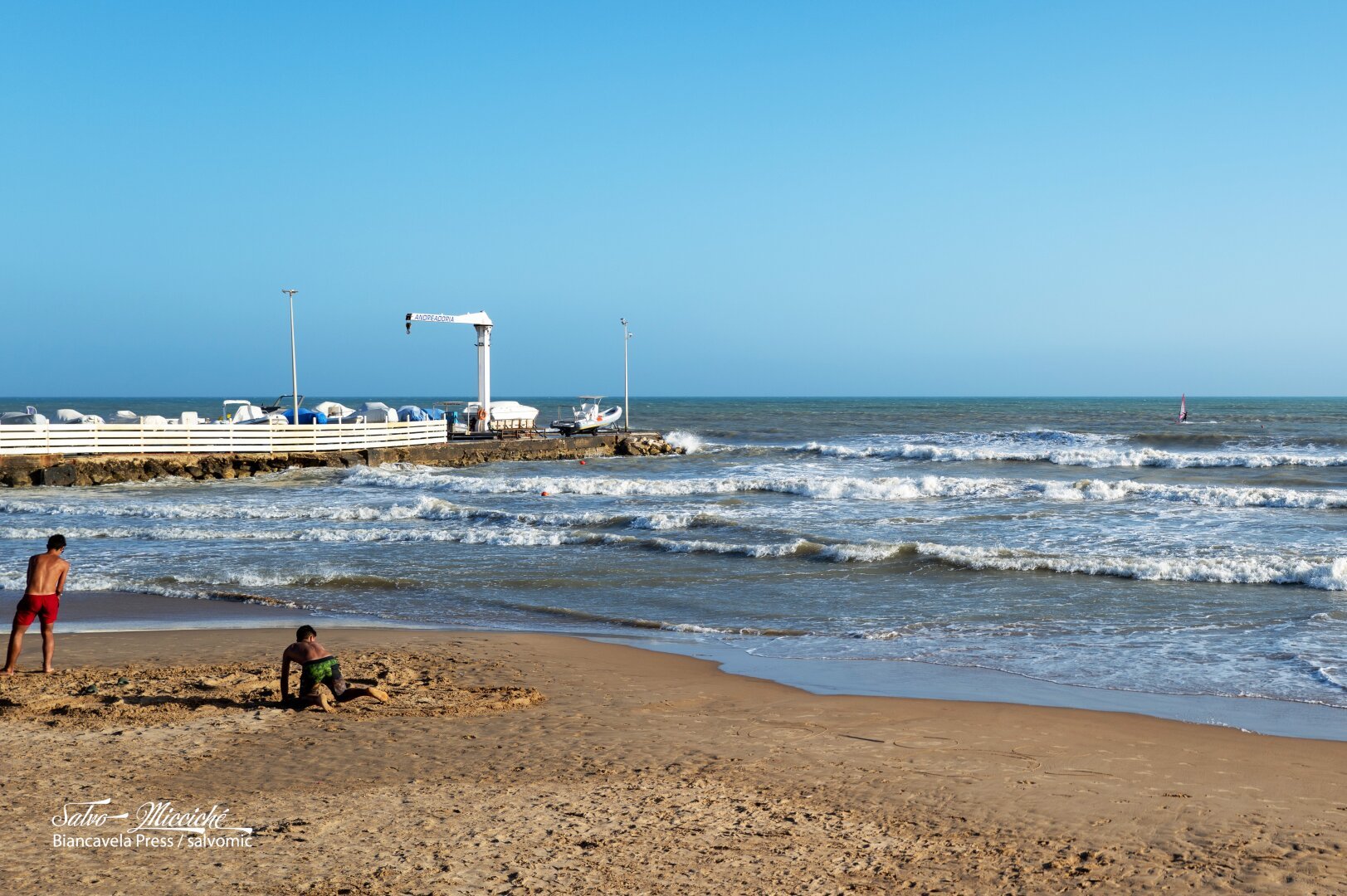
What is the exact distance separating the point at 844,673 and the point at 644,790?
13.5 feet

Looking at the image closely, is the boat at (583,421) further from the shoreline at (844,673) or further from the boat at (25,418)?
the shoreline at (844,673)

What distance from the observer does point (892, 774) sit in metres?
6.84

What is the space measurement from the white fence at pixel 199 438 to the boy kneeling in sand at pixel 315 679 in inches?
1155

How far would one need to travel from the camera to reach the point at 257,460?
119 feet

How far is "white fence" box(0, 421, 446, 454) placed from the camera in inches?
1299

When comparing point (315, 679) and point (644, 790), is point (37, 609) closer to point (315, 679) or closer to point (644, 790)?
point (315, 679)

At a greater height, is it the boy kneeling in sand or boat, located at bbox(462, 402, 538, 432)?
boat, located at bbox(462, 402, 538, 432)

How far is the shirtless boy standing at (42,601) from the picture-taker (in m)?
9.59

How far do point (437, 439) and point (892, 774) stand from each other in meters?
38.3

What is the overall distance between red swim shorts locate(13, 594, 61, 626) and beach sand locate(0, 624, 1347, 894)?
50 cm

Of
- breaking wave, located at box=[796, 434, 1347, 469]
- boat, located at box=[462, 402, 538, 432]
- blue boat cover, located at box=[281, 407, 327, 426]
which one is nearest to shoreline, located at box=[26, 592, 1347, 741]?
blue boat cover, located at box=[281, 407, 327, 426]
